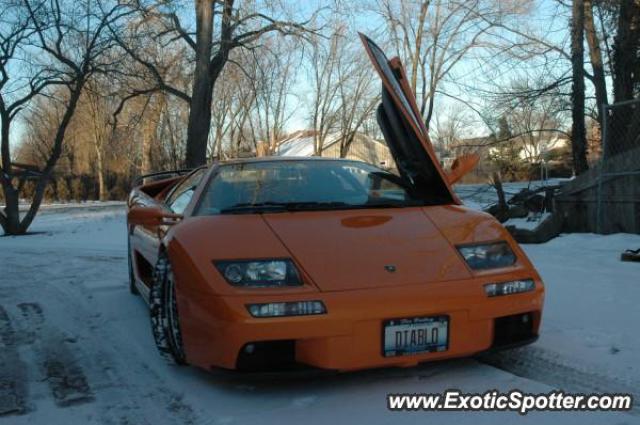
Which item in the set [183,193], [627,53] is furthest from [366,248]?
[627,53]

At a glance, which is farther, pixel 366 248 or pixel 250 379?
pixel 366 248

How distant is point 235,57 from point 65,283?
14321 millimetres

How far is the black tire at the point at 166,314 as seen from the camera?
3.25 m

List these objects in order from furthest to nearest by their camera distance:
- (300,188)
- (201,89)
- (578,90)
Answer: (201,89) → (578,90) → (300,188)

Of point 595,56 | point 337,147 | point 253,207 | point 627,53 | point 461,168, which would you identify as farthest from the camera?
point 337,147

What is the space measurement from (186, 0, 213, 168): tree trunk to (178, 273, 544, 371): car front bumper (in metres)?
13.4

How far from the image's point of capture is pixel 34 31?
13.7m

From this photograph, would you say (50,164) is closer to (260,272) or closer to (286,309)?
(260,272)

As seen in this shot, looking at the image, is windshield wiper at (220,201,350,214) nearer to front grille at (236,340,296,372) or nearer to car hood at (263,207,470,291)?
car hood at (263,207,470,291)

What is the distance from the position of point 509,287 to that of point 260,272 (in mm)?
1241

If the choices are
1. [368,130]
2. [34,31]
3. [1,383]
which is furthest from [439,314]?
[368,130]

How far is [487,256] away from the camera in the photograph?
→ 320 centimetres

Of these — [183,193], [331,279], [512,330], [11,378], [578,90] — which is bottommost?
[11,378]

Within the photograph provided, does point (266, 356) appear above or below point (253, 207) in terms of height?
below
